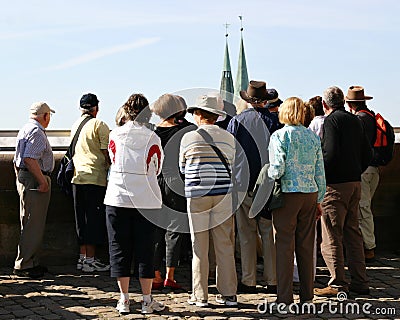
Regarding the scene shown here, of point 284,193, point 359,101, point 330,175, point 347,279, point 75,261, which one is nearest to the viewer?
point 284,193

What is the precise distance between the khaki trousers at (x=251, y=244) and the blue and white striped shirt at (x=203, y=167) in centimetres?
70

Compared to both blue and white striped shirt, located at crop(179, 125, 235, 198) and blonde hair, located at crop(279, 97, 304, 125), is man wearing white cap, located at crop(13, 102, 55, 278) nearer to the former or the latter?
blue and white striped shirt, located at crop(179, 125, 235, 198)

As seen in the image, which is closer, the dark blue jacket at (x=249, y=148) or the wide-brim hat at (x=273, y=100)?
the dark blue jacket at (x=249, y=148)

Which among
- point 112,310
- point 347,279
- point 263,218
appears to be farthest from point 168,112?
point 347,279

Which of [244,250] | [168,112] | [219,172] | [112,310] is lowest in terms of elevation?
[112,310]

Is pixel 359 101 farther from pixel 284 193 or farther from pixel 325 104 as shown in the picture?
pixel 284 193

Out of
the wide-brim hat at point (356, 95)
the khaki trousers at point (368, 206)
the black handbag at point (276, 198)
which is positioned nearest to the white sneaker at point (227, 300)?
the black handbag at point (276, 198)

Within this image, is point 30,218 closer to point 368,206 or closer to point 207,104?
point 207,104

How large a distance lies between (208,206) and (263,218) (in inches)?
33.3

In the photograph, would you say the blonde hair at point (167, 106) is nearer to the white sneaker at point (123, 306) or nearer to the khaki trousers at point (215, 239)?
the khaki trousers at point (215, 239)

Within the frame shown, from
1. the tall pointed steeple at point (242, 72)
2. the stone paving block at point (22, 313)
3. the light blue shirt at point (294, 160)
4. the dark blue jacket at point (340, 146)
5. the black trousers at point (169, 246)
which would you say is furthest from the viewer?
the tall pointed steeple at point (242, 72)

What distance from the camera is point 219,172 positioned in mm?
7402

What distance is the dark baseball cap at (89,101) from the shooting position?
898 cm

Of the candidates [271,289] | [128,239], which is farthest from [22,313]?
[271,289]
